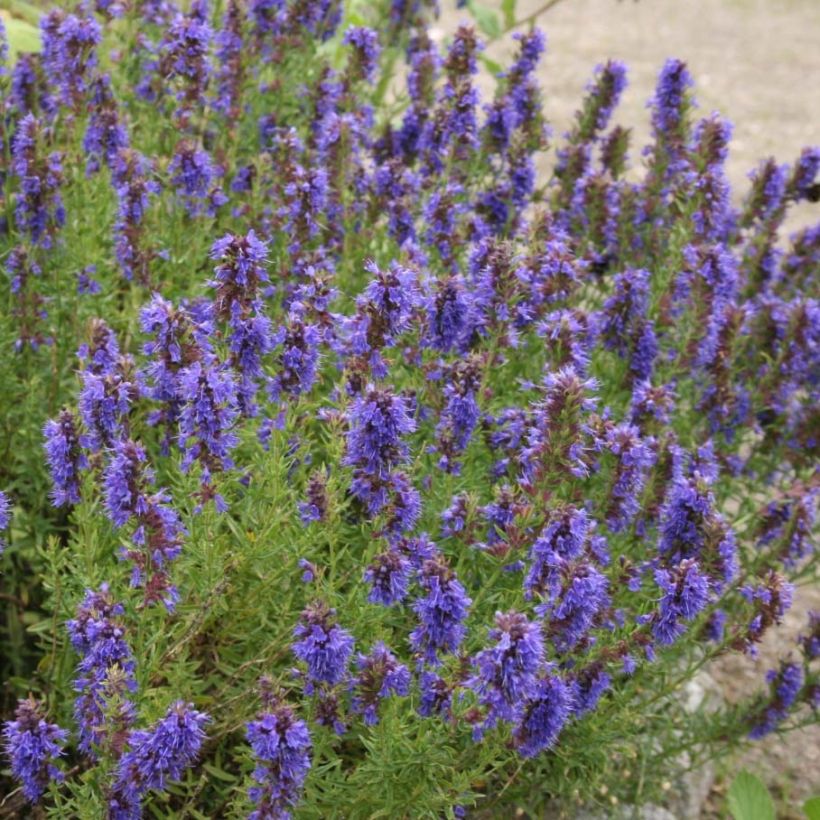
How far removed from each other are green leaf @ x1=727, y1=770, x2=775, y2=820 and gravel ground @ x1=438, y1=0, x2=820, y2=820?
19.9 feet

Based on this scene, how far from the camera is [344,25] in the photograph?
570 cm

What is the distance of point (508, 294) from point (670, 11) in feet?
40.5

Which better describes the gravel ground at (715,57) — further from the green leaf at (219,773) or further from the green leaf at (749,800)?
the green leaf at (219,773)

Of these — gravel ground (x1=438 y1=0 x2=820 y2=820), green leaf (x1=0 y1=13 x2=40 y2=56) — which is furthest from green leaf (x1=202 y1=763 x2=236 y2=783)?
gravel ground (x1=438 y1=0 x2=820 y2=820)

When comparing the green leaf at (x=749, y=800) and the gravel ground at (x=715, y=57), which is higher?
the gravel ground at (x=715, y=57)

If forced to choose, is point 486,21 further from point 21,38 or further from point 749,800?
point 749,800

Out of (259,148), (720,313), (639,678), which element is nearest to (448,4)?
(259,148)

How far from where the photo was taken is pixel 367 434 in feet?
8.72

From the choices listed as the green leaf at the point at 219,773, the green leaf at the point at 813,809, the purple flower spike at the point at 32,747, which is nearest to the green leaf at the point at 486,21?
the green leaf at the point at 813,809

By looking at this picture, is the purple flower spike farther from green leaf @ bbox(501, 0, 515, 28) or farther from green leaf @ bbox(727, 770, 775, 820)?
green leaf @ bbox(501, 0, 515, 28)

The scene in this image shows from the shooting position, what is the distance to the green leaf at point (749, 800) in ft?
11.9

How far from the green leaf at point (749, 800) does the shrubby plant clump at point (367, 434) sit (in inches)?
8.8

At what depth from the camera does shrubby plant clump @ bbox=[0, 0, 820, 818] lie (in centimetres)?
267

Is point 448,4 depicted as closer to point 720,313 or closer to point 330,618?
point 720,313
